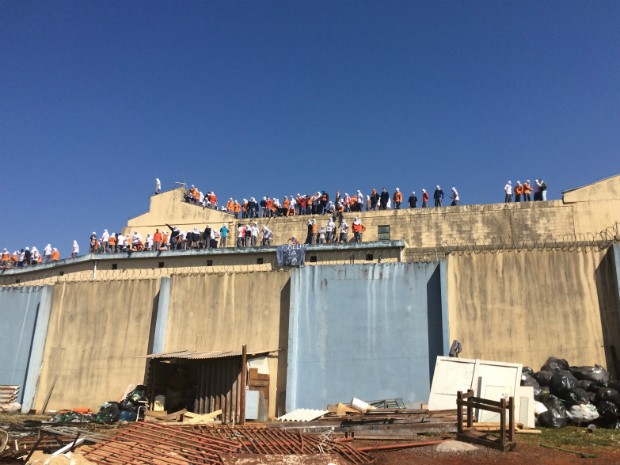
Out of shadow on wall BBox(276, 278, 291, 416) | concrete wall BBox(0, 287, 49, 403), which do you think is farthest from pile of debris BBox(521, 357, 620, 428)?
concrete wall BBox(0, 287, 49, 403)

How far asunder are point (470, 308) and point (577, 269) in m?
3.49

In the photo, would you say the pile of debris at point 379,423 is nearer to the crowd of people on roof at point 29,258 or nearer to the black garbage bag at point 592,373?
the black garbage bag at point 592,373

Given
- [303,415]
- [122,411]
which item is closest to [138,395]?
[122,411]

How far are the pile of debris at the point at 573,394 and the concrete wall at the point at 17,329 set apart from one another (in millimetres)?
17379

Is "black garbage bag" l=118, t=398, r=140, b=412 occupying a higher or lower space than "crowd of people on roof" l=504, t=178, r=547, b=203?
lower

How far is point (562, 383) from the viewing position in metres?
15.9

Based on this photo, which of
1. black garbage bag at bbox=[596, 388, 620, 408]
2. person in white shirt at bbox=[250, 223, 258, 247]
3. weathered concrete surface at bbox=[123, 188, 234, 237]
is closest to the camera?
black garbage bag at bbox=[596, 388, 620, 408]

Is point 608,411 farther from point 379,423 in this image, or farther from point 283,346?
point 283,346

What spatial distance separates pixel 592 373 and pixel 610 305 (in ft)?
8.45

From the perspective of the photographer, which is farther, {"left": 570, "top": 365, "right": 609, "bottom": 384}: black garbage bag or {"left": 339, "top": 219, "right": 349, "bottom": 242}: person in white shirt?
{"left": 339, "top": 219, "right": 349, "bottom": 242}: person in white shirt

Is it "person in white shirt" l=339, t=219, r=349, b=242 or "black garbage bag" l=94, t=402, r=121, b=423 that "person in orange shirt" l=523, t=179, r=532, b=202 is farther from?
"black garbage bag" l=94, t=402, r=121, b=423

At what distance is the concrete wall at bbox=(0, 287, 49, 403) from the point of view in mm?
22000

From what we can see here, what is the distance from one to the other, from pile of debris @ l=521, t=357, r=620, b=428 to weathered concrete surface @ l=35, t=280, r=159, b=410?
41.9 feet

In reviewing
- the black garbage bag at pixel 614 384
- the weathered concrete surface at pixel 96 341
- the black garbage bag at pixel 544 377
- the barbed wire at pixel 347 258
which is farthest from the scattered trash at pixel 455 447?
the weathered concrete surface at pixel 96 341
